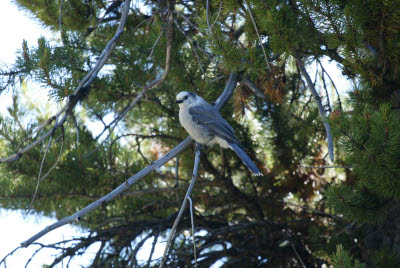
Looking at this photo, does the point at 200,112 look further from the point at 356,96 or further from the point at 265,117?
the point at 356,96

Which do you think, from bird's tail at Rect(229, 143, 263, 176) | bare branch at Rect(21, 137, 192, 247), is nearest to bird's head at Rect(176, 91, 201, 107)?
bird's tail at Rect(229, 143, 263, 176)

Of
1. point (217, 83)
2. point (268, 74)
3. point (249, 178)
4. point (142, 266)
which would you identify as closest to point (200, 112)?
point (217, 83)

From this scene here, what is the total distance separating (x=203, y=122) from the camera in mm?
3213

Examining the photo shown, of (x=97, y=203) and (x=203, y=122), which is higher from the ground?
(x=203, y=122)

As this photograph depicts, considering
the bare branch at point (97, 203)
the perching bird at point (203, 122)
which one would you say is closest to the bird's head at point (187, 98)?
the perching bird at point (203, 122)

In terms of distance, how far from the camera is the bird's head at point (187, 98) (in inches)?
127

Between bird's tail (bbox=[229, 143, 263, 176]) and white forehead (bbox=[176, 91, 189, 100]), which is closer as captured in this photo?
bird's tail (bbox=[229, 143, 263, 176])

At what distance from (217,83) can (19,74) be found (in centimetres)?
144

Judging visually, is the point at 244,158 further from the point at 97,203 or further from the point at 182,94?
the point at 97,203

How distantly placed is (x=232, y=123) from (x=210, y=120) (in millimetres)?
465

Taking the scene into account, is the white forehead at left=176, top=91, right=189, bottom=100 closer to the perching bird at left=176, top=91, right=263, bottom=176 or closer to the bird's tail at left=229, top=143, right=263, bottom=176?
the perching bird at left=176, top=91, right=263, bottom=176

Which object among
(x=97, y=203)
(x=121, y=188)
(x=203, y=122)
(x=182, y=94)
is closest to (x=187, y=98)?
(x=182, y=94)

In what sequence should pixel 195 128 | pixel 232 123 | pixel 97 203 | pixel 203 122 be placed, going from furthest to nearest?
pixel 232 123, pixel 203 122, pixel 195 128, pixel 97 203

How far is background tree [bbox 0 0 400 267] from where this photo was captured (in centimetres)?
240
